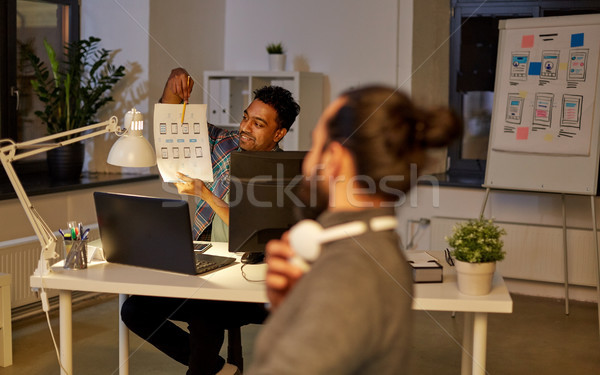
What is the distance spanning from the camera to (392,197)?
3.17 ft

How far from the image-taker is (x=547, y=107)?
3.99m

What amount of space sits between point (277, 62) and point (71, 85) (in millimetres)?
1436

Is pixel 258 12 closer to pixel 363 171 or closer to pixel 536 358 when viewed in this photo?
pixel 536 358

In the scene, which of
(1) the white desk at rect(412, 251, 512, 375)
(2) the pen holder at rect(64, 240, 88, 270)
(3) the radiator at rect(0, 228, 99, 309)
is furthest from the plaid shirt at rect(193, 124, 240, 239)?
(3) the radiator at rect(0, 228, 99, 309)

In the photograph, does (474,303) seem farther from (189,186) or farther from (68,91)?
(68,91)

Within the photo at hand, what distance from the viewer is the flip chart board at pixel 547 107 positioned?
3875 mm

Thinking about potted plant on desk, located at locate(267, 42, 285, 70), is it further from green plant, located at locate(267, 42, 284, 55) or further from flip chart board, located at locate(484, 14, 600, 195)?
flip chart board, located at locate(484, 14, 600, 195)

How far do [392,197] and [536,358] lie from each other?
2.76 m

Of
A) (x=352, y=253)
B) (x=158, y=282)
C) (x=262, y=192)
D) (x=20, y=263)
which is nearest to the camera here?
(x=352, y=253)

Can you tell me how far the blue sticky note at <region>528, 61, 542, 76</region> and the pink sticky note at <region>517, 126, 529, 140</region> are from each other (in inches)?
12.3

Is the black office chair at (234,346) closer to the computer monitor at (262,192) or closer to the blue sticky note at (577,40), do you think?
the computer monitor at (262,192)

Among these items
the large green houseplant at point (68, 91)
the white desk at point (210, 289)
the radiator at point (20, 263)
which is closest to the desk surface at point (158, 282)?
the white desk at point (210, 289)

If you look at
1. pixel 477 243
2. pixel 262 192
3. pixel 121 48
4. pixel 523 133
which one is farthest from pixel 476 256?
pixel 121 48

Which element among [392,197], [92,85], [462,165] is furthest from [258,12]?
[392,197]
